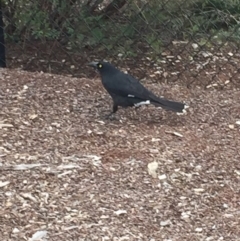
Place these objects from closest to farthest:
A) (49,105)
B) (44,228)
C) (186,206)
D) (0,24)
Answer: (44,228) < (186,206) < (49,105) < (0,24)

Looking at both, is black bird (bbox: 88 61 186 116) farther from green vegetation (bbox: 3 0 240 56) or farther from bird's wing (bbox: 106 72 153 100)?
green vegetation (bbox: 3 0 240 56)

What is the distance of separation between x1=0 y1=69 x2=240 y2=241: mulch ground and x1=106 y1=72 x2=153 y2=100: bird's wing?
12 cm

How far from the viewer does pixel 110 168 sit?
257 cm

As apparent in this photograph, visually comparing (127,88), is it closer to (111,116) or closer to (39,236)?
(111,116)

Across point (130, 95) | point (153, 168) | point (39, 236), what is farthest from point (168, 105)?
point (39, 236)

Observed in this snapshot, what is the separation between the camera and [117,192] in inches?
95.6

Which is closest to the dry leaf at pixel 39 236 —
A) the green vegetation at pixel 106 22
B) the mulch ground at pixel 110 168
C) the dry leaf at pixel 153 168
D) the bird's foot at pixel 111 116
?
the mulch ground at pixel 110 168

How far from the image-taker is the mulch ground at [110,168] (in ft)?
7.39

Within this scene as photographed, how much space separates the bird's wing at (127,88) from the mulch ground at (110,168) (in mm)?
121

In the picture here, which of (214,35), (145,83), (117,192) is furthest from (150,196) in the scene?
(214,35)

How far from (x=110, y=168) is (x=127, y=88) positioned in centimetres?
57

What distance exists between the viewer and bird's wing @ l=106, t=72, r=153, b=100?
9.85 ft

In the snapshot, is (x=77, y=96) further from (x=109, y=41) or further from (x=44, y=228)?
(x=44, y=228)

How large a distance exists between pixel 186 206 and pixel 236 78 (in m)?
1.85
